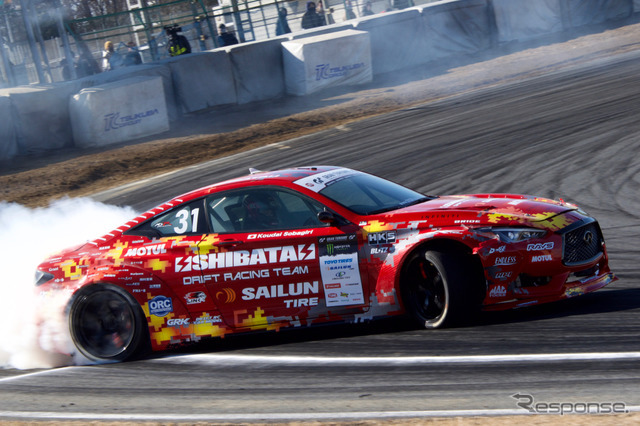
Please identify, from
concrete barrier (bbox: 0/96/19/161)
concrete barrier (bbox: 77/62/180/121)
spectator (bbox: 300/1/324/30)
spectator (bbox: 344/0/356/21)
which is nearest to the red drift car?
concrete barrier (bbox: 0/96/19/161)

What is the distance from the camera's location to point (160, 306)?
6.60 m

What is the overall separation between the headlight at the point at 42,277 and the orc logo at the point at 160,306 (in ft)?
3.47

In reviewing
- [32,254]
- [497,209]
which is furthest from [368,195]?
[32,254]

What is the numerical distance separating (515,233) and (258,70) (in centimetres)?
1732

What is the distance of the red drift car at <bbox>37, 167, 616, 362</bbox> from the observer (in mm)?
5801

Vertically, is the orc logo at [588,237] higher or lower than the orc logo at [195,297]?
lower

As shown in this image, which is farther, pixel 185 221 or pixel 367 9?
pixel 367 9

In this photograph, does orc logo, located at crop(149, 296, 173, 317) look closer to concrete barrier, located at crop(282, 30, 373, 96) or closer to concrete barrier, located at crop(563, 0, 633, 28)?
concrete barrier, located at crop(282, 30, 373, 96)

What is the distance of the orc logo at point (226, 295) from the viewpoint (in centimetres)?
640

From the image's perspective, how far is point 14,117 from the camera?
18188mm

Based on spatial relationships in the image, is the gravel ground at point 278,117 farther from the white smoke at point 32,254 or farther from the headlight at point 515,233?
the headlight at point 515,233

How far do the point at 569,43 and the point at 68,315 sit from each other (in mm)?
20892

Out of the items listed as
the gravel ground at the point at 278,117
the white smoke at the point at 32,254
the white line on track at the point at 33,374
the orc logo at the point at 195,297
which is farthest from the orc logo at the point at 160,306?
the gravel ground at the point at 278,117

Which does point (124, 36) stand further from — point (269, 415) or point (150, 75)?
point (269, 415)
